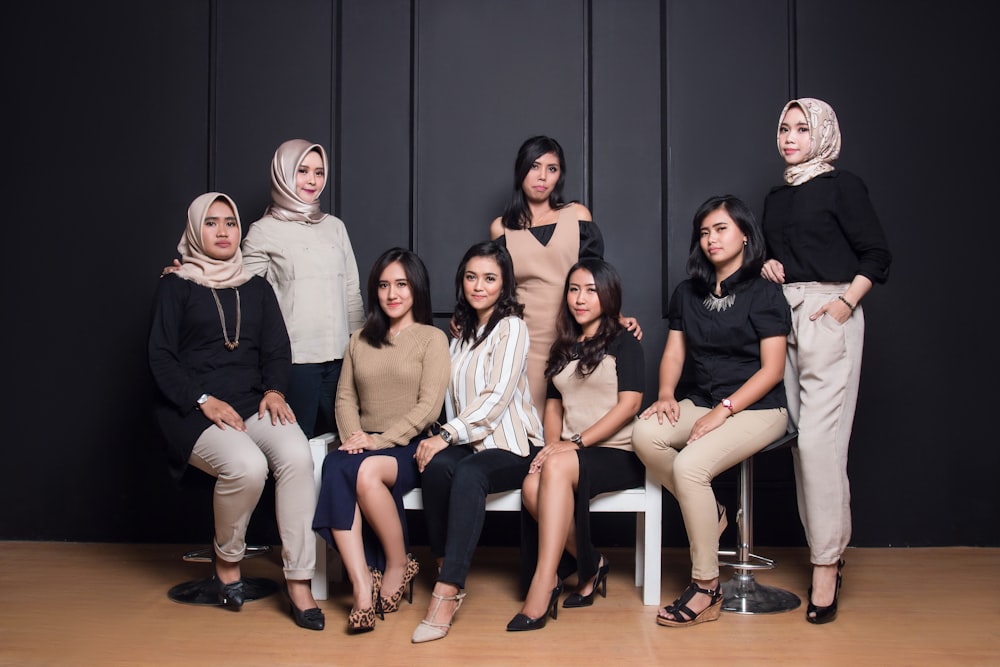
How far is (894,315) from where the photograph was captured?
3.58 metres

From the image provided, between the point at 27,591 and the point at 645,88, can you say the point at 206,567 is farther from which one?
the point at 645,88

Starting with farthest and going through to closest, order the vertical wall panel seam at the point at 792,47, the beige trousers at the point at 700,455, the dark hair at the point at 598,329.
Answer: the vertical wall panel seam at the point at 792,47 → the dark hair at the point at 598,329 → the beige trousers at the point at 700,455

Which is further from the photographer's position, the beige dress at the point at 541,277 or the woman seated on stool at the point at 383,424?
the beige dress at the point at 541,277

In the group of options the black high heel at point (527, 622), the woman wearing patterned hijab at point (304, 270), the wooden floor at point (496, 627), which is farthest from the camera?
the woman wearing patterned hijab at point (304, 270)

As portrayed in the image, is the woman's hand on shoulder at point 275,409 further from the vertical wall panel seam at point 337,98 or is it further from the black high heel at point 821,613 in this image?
the black high heel at point 821,613

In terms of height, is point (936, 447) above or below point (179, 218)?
below

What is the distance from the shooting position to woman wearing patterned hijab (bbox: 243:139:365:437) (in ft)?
9.96

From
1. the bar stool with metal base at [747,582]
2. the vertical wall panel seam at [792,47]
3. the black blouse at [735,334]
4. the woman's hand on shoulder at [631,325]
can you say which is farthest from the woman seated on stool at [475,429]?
the vertical wall panel seam at [792,47]

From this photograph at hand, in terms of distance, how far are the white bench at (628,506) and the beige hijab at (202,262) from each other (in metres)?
0.62

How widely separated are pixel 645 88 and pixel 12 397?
3002 mm

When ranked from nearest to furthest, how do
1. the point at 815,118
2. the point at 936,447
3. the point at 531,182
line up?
1. the point at 815,118
2. the point at 531,182
3. the point at 936,447

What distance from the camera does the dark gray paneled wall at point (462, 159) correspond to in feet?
11.7

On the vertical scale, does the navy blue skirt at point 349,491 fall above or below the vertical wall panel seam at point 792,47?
below

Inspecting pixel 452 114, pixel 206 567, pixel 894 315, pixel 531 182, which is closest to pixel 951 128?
pixel 894 315
